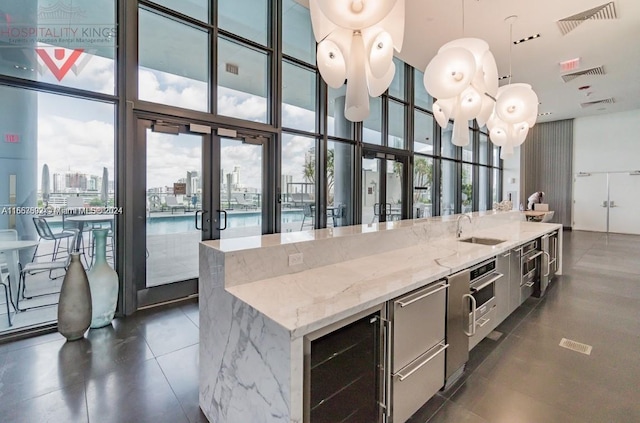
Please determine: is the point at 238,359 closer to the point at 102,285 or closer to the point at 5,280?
the point at 102,285

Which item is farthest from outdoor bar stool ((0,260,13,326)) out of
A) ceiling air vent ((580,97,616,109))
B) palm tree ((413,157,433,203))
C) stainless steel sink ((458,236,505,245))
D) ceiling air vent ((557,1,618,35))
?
ceiling air vent ((580,97,616,109))

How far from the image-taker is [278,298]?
5.13 feet

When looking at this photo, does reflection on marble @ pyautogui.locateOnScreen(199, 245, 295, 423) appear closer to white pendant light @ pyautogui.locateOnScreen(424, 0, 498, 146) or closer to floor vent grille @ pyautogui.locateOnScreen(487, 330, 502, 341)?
floor vent grille @ pyautogui.locateOnScreen(487, 330, 502, 341)

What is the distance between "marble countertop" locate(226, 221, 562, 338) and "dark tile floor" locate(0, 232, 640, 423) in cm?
92

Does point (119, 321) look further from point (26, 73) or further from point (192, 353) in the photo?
point (26, 73)

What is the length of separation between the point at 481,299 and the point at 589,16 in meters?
5.33

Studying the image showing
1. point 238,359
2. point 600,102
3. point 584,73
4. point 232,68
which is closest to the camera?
point 238,359

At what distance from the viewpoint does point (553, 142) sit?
12.0 metres

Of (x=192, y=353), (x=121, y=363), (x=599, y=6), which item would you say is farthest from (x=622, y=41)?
(x=121, y=363)

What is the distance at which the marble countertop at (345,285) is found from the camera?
138 cm

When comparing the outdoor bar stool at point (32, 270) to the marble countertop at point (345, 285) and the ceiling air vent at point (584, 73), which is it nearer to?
the marble countertop at point (345, 285)

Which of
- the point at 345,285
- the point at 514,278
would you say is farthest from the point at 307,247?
the point at 514,278

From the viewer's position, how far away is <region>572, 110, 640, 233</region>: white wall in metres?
10.4

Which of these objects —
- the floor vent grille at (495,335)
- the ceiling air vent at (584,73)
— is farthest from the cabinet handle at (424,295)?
the ceiling air vent at (584,73)
